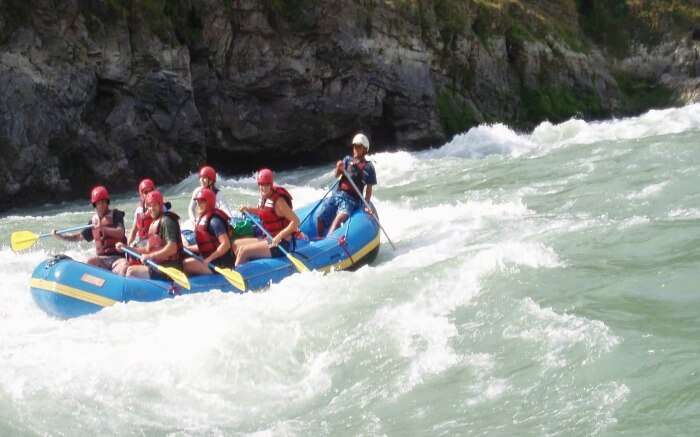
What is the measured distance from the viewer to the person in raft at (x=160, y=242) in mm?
8352

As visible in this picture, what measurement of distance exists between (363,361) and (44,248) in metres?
6.13

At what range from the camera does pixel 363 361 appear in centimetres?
626

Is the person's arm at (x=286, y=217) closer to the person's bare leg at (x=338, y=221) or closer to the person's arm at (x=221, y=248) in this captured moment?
the person's arm at (x=221, y=248)

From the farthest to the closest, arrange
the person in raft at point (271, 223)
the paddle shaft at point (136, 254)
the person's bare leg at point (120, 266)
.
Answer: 1. the person in raft at point (271, 223)
2. the person's bare leg at point (120, 266)
3. the paddle shaft at point (136, 254)

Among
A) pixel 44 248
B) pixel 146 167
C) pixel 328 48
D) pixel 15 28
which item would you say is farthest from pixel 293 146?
pixel 44 248

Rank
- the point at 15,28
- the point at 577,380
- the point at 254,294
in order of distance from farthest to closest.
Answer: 1. the point at 15,28
2. the point at 254,294
3. the point at 577,380

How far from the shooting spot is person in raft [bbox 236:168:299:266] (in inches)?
355

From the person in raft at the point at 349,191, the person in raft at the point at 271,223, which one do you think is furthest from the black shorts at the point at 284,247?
the person in raft at the point at 349,191

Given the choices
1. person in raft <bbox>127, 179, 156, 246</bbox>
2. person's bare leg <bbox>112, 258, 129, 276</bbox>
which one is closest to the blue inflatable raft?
person's bare leg <bbox>112, 258, 129, 276</bbox>

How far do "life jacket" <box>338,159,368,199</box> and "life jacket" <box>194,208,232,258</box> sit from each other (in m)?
2.20

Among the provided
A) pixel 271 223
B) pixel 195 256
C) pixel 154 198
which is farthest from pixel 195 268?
pixel 271 223

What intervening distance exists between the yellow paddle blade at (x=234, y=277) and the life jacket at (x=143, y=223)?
982mm

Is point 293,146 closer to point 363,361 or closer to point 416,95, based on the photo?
point 416,95

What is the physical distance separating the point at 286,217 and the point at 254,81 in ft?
31.0
